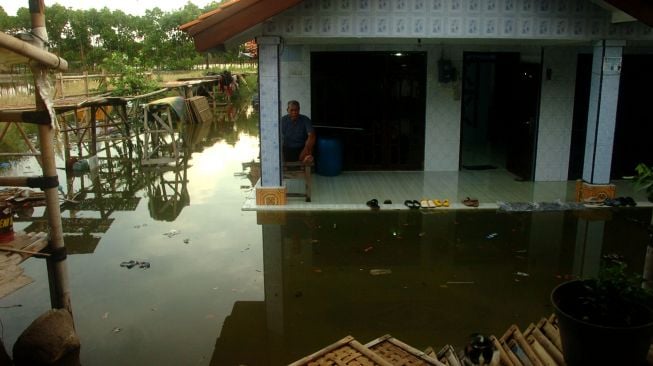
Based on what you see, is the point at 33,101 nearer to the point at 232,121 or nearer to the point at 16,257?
the point at 16,257

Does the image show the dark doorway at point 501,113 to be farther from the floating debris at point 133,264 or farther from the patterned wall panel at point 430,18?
the floating debris at point 133,264

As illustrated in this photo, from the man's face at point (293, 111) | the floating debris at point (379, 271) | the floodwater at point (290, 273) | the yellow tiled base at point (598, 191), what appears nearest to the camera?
the floodwater at point (290, 273)

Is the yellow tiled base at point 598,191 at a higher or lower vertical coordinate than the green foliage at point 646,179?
lower

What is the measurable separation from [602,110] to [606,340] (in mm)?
6568

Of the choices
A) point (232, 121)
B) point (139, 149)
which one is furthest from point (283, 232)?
point (232, 121)

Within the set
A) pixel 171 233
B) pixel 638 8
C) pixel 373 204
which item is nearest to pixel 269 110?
pixel 373 204

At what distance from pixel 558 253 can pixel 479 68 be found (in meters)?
8.57

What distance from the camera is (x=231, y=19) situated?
7812 mm

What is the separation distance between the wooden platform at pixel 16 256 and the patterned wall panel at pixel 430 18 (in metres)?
4.88

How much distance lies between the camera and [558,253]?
721 centimetres

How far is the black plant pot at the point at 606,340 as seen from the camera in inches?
140

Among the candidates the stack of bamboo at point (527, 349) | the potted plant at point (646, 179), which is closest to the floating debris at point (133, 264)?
the stack of bamboo at point (527, 349)

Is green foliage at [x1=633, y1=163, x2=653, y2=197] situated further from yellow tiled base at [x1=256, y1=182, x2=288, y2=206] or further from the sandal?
yellow tiled base at [x1=256, y1=182, x2=288, y2=206]

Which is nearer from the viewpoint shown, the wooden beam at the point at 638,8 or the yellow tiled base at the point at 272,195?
the wooden beam at the point at 638,8
